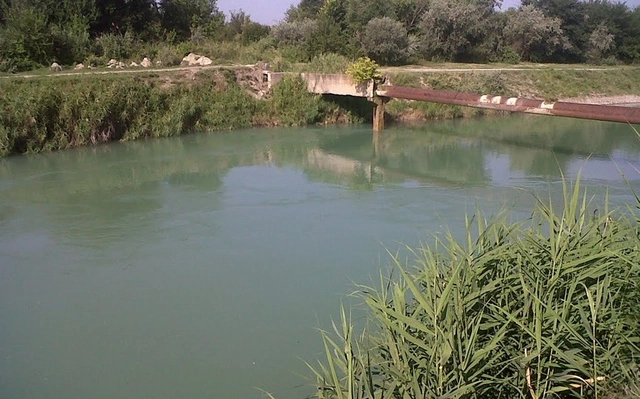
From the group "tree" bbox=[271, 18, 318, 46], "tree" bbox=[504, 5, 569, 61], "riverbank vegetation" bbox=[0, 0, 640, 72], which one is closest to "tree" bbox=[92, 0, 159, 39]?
"riverbank vegetation" bbox=[0, 0, 640, 72]

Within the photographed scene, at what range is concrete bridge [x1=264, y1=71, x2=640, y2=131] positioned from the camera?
9.76 m

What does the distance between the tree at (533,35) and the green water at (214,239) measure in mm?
14435

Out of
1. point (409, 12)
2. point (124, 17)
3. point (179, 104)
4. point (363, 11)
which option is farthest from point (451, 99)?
point (409, 12)

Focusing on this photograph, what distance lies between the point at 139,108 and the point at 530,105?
335 inches

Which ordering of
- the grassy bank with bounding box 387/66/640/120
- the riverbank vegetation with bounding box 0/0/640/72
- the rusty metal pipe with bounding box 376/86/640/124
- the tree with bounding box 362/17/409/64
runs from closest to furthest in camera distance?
the rusty metal pipe with bounding box 376/86/640/124, the grassy bank with bounding box 387/66/640/120, the riverbank vegetation with bounding box 0/0/640/72, the tree with bounding box 362/17/409/64

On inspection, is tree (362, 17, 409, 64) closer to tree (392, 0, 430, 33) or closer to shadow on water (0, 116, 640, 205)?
tree (392, 0, 430, 33)

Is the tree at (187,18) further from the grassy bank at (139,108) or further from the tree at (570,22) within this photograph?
the tree at (570,22)

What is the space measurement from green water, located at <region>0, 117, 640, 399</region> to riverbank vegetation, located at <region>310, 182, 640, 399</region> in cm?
105

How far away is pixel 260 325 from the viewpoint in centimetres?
502

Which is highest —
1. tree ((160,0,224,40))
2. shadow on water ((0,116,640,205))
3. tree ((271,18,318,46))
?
tree ((160,0,224,40))

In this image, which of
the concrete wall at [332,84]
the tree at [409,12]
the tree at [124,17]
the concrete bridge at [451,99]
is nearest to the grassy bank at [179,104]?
the concrete wall at [332,84]

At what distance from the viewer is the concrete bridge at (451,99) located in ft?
32.0

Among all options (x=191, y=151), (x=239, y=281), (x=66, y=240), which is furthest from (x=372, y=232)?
(x=191, y=151)

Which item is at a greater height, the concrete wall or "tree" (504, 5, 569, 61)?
"tree" (504, 5, 569, 61)
